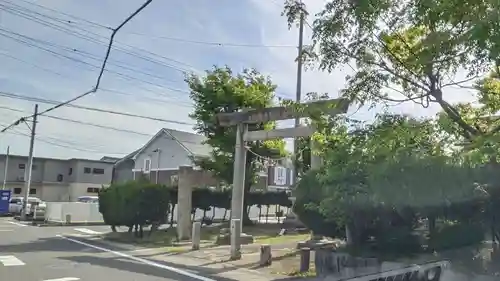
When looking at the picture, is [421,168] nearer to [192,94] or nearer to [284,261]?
[284,261]

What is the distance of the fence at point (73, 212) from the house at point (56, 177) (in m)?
20.0

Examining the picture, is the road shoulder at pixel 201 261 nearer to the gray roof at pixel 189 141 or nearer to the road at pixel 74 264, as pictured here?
the road at pixel 74 264

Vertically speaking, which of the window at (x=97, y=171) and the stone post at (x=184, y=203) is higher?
the window at (x=97, y=171)

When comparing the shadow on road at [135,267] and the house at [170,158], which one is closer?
the shadow on road at [135,267]

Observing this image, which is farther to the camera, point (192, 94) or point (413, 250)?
point (192, 94)

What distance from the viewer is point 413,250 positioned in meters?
9.28

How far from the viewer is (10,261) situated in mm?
11688

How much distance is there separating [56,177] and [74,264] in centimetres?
4047

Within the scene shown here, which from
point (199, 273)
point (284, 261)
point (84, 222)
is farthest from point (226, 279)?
point (84, 222)

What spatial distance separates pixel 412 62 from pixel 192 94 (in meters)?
15.8

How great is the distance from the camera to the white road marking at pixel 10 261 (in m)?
11.2

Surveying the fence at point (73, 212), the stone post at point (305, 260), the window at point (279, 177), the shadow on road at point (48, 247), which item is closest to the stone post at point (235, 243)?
the stone post at point (305, 260)

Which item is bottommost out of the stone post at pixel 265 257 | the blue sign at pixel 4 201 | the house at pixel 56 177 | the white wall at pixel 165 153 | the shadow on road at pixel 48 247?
the shadow on road at pixel 48 247

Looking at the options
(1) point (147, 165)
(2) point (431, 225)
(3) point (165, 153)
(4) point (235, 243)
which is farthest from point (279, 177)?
(2) point (431, 225)
